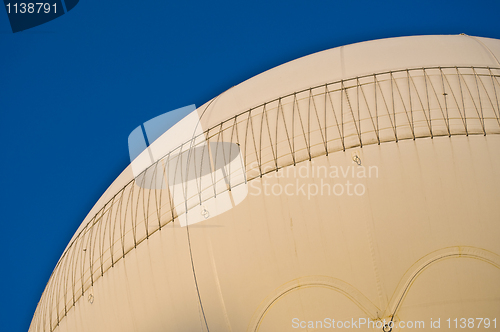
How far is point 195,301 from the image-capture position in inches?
199

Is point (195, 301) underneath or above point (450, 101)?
underneath

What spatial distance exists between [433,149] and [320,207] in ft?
4.98

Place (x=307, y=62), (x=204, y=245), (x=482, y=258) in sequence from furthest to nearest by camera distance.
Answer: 1. (x=307, y=62)
2. (x=204, y=245)
3. (x=482, y=258)

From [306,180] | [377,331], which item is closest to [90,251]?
[306,180]

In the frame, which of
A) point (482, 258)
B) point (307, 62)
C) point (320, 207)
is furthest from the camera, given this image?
point (307, 62)

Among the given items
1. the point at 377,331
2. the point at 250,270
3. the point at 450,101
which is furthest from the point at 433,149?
the point at 250,270

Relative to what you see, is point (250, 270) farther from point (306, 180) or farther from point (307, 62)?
point (307, 62)

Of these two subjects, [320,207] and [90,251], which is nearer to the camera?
[320,207]

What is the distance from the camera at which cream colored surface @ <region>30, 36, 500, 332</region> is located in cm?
440

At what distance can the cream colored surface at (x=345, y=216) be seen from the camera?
440 centimetres

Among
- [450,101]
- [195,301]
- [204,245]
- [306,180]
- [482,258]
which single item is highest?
[450,101]

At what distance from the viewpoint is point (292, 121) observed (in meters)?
5.13

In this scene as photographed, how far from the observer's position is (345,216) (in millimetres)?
4562

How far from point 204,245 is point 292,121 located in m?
2.02
